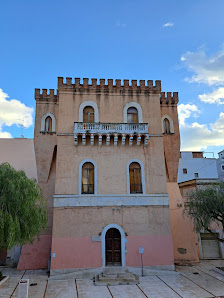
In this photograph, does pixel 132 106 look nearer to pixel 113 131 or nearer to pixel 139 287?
pixel 113 131

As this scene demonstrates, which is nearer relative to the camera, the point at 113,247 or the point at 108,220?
the point at 113,247

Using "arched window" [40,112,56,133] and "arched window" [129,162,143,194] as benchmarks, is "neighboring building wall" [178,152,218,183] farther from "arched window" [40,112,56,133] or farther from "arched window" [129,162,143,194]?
"arched window" [40,112,56,133]

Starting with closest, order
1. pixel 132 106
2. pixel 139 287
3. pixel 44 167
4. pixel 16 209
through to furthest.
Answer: pixel 16 209, pixel 139 287, pixel 132 106, pixel 44 167

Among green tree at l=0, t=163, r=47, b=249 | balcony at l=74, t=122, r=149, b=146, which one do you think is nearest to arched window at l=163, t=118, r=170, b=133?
balcony at l=74, t=122, r=149, b=146

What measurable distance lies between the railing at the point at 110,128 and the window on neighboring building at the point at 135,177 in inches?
93.7

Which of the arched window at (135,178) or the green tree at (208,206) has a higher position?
the arched window at (135,178)

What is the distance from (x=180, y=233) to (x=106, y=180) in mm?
7479

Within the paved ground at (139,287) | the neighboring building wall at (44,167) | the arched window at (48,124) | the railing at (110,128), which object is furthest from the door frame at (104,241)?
the arched window at (48,124)

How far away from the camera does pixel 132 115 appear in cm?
1748

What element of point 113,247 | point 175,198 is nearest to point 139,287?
point 113,247

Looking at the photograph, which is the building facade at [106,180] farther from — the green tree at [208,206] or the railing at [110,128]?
the green tree at [208,206]

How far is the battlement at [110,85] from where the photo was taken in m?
17.3

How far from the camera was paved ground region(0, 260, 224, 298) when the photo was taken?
37.5ft

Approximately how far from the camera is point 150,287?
40.6ft
